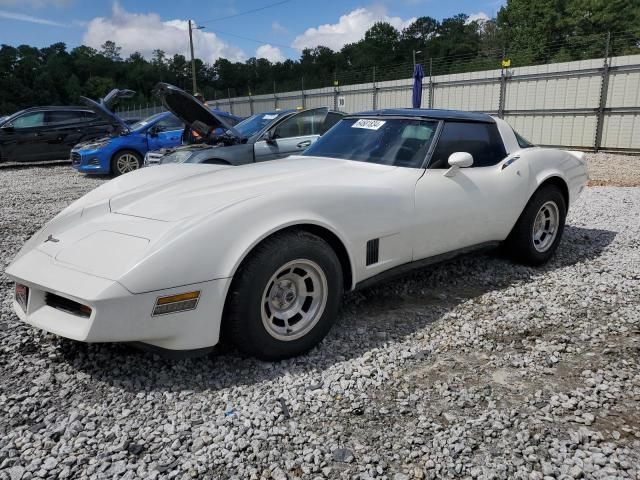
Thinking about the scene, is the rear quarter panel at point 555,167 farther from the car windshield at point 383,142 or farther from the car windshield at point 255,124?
the car windshield at point 255,124

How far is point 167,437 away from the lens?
217cm

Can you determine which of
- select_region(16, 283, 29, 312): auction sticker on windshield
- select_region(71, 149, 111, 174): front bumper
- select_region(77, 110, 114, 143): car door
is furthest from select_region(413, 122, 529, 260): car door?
select_region(77, 110, 114, 143): car door

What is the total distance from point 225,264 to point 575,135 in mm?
14595

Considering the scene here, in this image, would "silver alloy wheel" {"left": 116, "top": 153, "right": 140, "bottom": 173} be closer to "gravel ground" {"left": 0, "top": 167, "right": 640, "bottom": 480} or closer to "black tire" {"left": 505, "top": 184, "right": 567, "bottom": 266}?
"gravel ground" {"left": 0, "top": 167, "right": 640, "bottom": 480}

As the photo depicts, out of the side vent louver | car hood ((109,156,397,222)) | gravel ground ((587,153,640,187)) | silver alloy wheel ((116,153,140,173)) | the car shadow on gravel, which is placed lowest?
gravel ground ((587,153,640,187))

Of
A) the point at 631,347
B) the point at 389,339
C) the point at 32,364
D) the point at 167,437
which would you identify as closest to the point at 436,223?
the point at 389,339

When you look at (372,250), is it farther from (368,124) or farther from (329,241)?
(368,124)

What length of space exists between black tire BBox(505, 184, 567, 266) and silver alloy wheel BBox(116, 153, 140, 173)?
28.5 ft

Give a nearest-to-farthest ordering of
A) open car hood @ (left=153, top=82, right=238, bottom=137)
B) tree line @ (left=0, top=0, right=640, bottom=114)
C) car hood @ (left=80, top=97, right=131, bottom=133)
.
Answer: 1. open car hood @ (left=153, top=82, right=238, bottom=137)
2. car hood @ (left=80, top=97, right=131, bottom=133)
3. tree line @ (left=0, top=0, right=640, bottom=114)

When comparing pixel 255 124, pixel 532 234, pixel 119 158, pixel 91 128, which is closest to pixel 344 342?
pixel 532 234

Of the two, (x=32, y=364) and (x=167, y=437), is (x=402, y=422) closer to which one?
(x=167, y=437)

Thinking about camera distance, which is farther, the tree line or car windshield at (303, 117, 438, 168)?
the tree line

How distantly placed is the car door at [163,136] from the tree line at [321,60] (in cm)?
1157

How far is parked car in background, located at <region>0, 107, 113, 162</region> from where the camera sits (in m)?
12.5
